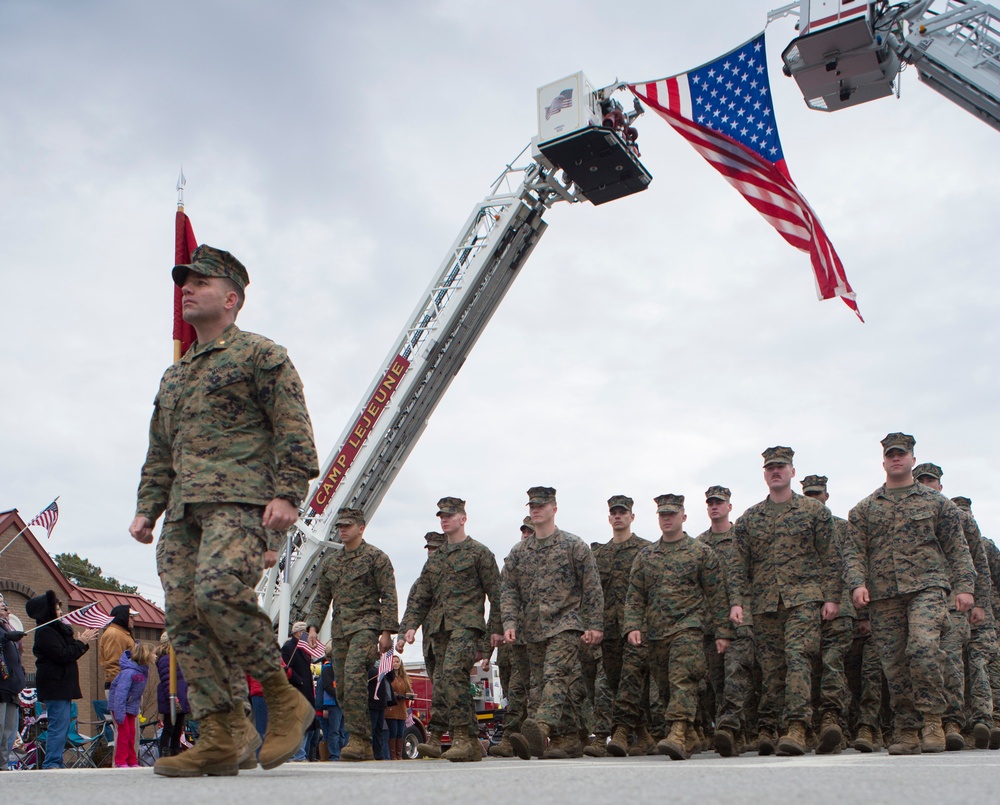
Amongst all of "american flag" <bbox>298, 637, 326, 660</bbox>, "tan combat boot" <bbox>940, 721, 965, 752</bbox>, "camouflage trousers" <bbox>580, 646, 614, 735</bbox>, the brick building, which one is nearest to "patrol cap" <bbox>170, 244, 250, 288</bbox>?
"tan combat boot" <bbox>940, 721, 965, 752</bbox>

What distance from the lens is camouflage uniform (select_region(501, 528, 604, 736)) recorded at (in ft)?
22.9

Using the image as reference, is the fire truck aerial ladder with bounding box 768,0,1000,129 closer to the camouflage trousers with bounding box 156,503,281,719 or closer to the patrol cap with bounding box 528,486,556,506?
the patrol cap with bounding box 528,486,556,506

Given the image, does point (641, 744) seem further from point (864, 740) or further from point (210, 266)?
point (210, 266)

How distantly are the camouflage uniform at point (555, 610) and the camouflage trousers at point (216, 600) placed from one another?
3.34 metres

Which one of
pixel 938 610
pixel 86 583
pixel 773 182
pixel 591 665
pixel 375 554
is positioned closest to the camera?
pixel 938 610

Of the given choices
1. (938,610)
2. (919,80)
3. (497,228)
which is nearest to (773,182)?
(919,80)

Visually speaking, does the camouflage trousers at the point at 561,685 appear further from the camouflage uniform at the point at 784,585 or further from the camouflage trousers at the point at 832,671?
the camouflage trousers at the point at 832,671

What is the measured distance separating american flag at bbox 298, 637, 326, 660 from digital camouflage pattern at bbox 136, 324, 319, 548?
5.90 m

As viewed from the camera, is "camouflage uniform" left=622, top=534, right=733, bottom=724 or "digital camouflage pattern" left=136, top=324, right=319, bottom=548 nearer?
"digital camouflage pattern" left=136, top=324, right=319, bottom=548

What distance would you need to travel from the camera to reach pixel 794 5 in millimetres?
14047

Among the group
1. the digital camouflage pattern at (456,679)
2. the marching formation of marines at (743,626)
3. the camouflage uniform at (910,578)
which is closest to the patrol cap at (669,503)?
the marching formation of marines at (743,626)

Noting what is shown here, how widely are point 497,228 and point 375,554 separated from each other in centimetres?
842

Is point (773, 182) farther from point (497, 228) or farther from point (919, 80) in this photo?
point (497, 228)

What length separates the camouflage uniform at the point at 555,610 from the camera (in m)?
6.97
